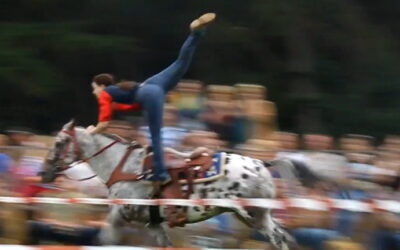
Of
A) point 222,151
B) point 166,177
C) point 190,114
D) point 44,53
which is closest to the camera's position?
point 166,177

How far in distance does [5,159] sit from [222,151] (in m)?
1.98

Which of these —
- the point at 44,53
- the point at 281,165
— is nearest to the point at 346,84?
the point at 44,53

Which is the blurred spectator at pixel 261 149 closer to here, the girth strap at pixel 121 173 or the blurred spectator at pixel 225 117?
the blurred spectator at pixel 225 117

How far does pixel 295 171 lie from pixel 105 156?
66.3 inches

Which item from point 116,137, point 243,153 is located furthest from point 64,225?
point 243,153

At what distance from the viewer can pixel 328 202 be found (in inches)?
328

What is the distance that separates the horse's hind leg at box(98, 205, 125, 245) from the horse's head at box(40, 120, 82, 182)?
59 cm

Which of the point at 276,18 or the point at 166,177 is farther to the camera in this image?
the point at 276,18

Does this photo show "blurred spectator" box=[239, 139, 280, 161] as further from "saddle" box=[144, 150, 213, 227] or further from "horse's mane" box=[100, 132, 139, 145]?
"horse's mane" box=[100, 132, 139, 145]

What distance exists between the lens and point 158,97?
29.3ft

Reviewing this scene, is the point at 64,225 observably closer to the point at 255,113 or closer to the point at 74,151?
the point at 74,151

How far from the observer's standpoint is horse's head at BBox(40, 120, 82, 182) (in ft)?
30.8

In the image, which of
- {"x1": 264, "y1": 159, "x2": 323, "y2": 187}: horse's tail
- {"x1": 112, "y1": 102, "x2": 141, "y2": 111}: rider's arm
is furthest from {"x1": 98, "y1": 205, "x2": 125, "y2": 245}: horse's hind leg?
{"x1": 264, "y1": 159, "x2": 323, "y2": 187}: horse's tail

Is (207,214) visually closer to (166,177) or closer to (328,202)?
(166,177)
